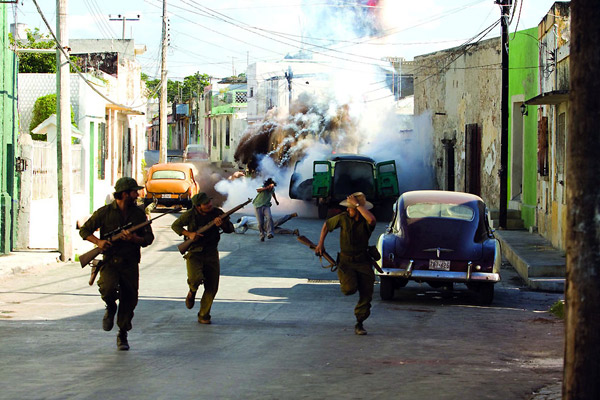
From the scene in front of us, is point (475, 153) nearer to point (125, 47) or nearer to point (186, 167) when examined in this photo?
point (186, 167)

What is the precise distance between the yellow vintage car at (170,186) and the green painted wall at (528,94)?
43.5ft

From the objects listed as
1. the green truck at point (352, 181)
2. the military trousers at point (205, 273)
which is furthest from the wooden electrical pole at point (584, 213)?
the green truck at point (352, 181)

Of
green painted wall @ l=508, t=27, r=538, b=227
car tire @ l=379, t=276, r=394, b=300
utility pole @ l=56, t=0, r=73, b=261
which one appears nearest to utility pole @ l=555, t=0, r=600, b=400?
car tire @ l=379, t=276, r=394, b=300

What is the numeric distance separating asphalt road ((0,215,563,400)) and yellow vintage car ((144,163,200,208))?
1849 centimetres

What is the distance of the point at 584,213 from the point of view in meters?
5.62

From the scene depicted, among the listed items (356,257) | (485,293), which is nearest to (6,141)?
(485,293)

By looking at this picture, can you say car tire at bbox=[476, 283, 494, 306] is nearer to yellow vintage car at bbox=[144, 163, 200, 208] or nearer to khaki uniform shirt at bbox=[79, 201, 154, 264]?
khaki uniform shirt at bbox=[79, 201, 154, 264]

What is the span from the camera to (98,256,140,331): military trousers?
968cm

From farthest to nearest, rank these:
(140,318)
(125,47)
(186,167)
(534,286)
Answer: (125,47) < (186,167) < (534,286) < (140,318)

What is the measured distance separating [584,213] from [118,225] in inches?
218

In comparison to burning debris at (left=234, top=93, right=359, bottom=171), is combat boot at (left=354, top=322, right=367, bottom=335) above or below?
below

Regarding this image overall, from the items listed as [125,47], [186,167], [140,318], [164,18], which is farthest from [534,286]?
[125,47]

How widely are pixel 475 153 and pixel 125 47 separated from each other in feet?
91.8

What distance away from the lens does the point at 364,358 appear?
9.17 m
